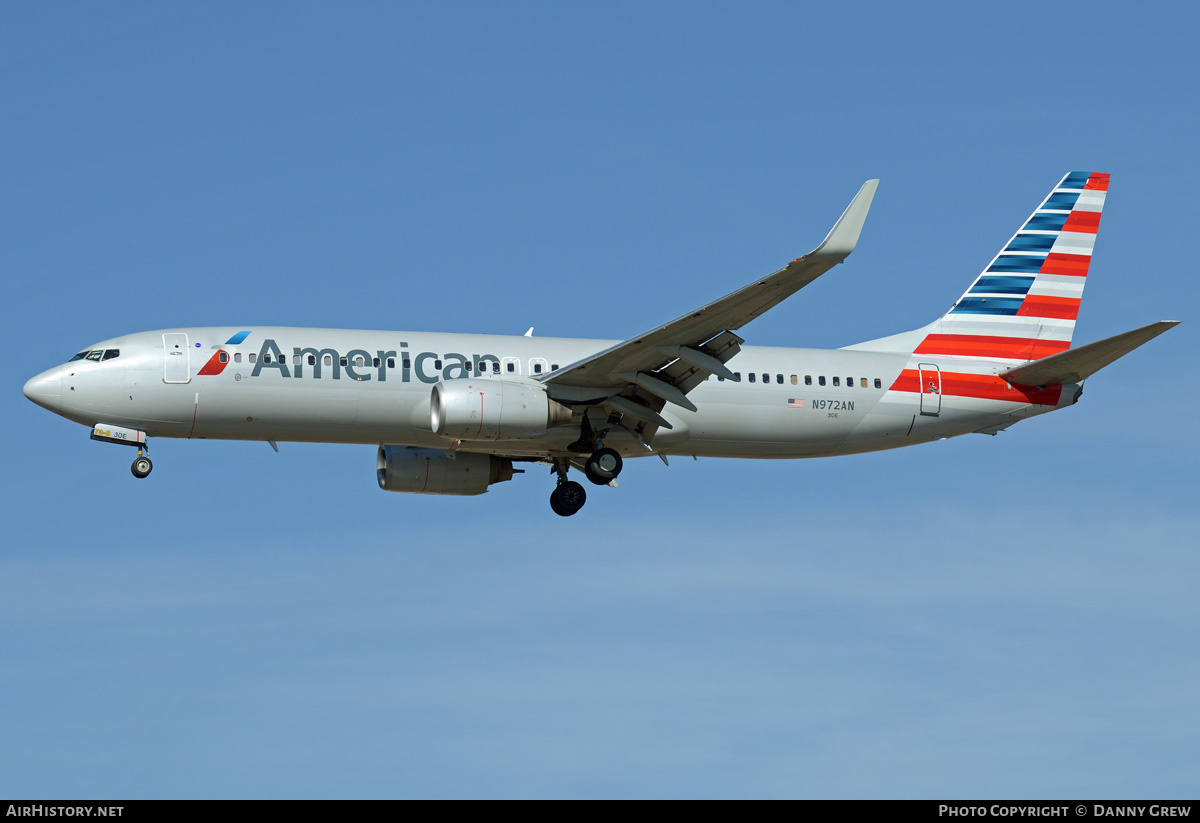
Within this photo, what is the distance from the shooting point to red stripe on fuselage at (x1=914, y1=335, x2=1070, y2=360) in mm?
40750

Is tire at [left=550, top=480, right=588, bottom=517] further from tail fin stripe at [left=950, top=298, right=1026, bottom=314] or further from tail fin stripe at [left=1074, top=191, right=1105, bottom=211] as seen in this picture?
tail fin stripe at [left=1074, top=191, right=1105, bottom=211]

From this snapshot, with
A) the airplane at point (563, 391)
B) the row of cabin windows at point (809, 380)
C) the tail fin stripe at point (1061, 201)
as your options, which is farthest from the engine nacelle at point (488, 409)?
the tail fin stripe at point (1061, 201)

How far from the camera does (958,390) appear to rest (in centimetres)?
3978

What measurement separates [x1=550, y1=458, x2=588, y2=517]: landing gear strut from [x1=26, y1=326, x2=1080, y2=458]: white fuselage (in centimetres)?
110

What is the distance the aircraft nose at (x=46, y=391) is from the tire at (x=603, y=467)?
12.8m

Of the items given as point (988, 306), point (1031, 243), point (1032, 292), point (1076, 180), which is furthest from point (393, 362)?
point (1076, 180)

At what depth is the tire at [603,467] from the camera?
36.5 m

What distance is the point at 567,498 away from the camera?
127 ft

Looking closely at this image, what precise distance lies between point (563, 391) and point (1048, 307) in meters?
15.7

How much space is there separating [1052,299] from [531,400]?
55.2ft

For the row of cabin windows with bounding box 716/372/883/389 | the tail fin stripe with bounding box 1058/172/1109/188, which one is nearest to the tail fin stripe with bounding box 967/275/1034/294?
the tail fin stripe with bounding box 1058/172/1109/188

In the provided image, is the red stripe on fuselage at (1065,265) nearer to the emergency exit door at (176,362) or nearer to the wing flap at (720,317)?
the wing flap at (720,317)

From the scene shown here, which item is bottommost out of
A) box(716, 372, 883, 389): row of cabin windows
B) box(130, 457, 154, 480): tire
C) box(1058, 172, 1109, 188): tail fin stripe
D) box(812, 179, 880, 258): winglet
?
box(130, 457, 154, 480): tire
